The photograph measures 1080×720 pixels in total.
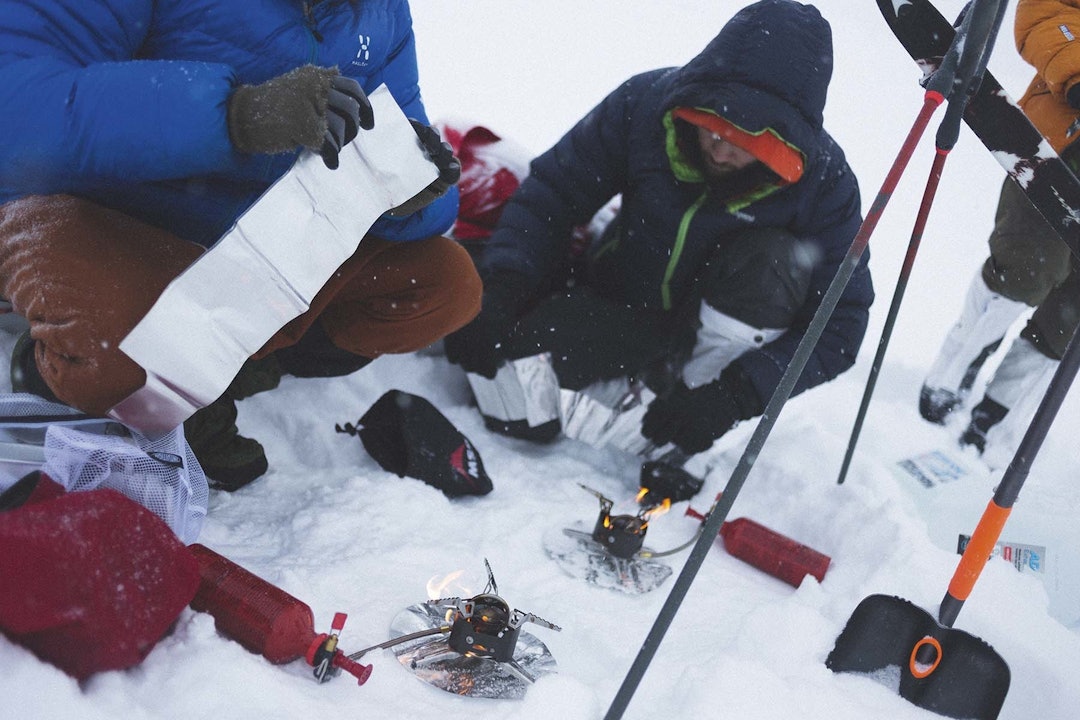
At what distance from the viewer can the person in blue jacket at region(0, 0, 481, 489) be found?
1079mm

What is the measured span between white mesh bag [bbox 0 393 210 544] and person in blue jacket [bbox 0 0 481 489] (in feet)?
0.16

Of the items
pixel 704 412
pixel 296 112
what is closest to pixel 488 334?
pixel 704 412

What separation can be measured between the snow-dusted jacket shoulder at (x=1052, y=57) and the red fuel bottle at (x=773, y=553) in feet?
4.71

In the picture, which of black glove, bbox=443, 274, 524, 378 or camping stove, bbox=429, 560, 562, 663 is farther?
black glove, bbox=443, 274, 524, 378

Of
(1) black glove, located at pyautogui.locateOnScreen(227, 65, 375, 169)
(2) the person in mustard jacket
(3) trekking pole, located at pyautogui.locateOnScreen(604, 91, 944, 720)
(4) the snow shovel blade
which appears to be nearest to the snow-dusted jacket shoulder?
(2) the person in mustard jacket

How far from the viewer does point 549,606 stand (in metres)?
1.47

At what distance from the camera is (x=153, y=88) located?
1082 millimetres

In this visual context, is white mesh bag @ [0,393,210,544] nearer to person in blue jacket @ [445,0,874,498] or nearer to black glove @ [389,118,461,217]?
black glove @ [389,118,461,217]

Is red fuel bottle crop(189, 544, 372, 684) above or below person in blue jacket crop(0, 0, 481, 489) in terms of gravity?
below

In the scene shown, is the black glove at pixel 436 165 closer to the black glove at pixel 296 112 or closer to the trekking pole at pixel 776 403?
the black glove at pixel 296 112

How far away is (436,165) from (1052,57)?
1811 millimetres

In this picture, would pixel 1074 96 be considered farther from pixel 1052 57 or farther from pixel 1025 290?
pixel 1025 290

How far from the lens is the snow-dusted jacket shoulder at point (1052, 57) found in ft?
7.00

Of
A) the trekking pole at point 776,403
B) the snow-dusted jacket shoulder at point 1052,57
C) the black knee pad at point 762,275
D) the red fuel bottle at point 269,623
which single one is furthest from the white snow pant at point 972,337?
the red fuel bottle at point 269,623
